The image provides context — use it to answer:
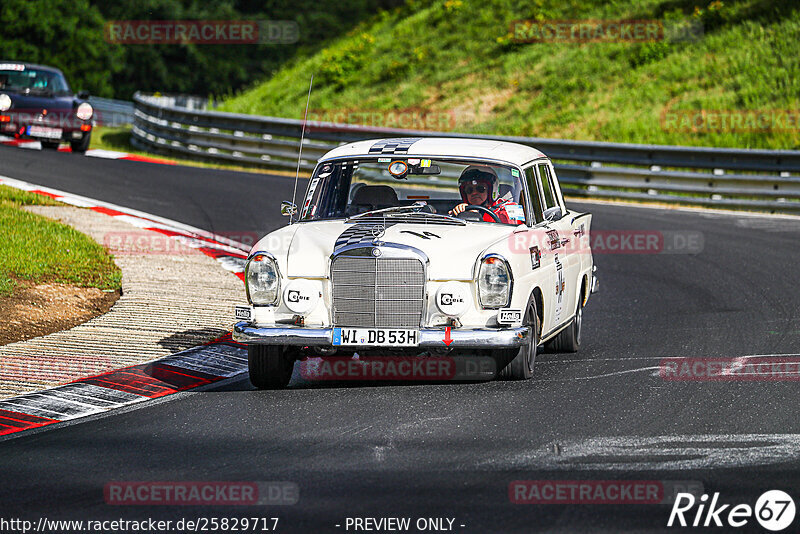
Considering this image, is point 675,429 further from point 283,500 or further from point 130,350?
point 130,350

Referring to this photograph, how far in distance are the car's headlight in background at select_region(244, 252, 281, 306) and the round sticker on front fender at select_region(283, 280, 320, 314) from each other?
3.4 inches

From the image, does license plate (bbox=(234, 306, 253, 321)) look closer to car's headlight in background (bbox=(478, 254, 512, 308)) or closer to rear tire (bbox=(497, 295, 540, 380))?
car's headlight in background (bbox=(478, 254, 512, 308))

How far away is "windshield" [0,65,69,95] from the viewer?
905 inches

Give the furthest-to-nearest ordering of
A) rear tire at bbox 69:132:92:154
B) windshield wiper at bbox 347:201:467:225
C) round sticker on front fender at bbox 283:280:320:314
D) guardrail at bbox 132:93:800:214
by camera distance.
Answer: rear tire at bbox 69:132:92:154, guardrail at bbox 132:93:800:214, windshield wiper at bbox 347:201:467:225, round sticker on front fender at bbox 283:280:320:314

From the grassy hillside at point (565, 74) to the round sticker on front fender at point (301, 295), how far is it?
60.5 ft

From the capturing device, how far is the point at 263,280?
7840 millimetres

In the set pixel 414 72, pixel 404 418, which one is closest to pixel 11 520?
pixel 404 418

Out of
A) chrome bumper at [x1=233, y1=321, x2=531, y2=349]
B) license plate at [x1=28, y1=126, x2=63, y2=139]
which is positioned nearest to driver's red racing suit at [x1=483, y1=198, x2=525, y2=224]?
chrome bumper at [x1=233, y1=321, x2=531, y2=349]

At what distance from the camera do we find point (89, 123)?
23.3 meters

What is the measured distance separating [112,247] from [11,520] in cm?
850

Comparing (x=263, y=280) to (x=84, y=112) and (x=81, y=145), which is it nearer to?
(x=84, y=112)

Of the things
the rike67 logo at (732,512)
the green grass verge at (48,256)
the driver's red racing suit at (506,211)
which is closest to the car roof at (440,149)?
the driver's red racing suit at (506,211)

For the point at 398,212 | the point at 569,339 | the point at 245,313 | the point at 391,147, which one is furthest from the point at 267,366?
the point at 569,339

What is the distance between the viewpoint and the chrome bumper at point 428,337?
746cm
